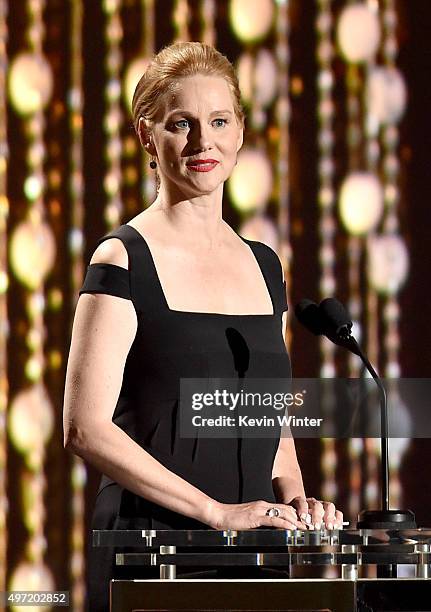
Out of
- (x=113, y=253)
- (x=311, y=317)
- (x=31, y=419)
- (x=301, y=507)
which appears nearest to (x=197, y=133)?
(x=113, y=253)

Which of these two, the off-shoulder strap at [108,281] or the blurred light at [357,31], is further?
the blurred light at [357,31]

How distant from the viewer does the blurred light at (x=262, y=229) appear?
9.07 ft

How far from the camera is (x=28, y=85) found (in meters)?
2.79

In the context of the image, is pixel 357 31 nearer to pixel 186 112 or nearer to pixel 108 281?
pixel 186 112

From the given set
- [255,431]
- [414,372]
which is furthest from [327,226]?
[255,431]

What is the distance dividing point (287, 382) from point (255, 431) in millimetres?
106

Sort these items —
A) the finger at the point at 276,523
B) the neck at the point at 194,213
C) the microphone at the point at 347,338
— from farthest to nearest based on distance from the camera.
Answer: the neck at the point at 194,213 → the microphone at the point at 347,338 → the finger at the point at 276,523

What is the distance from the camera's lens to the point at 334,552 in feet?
4.42

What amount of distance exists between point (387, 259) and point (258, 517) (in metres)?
1.42

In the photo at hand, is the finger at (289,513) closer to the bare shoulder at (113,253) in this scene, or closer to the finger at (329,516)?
the finger at (329,516)

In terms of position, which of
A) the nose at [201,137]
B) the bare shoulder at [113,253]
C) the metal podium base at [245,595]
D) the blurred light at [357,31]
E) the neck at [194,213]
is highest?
the blurred light at [357,31]

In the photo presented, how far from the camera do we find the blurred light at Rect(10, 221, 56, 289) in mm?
2738

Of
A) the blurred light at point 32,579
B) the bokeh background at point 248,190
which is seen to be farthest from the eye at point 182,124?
the blurred light at point 32,579

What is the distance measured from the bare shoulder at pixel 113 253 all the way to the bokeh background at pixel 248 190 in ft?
2.83
